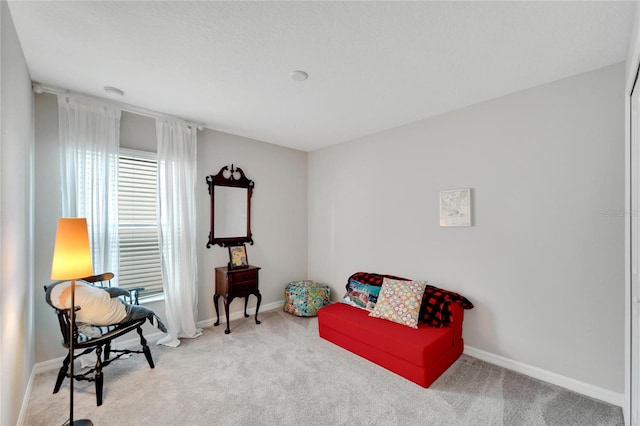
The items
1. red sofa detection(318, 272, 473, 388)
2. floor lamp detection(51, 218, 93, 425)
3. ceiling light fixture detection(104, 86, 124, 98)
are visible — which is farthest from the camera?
ceiling light fixture detection(104, 86, 124, 98)

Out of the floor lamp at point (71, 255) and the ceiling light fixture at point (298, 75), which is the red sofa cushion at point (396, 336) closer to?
the floor lamp at point (71, 255)

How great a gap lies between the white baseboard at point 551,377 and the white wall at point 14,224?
137 inches

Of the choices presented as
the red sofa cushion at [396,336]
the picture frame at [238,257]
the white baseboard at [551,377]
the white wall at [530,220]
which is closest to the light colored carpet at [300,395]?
the white baseboard at [551,377]

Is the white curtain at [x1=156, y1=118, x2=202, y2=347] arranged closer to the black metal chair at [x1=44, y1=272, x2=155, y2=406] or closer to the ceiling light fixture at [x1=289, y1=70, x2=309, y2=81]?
the black metal chair at [x1=44, y1=272, x2=155, y2=406]

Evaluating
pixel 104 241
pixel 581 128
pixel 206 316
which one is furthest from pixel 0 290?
pixel 581 128

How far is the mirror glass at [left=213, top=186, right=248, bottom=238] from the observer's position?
371 centimetres

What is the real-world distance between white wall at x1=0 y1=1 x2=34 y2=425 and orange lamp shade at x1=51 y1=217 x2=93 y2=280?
0.67 feet

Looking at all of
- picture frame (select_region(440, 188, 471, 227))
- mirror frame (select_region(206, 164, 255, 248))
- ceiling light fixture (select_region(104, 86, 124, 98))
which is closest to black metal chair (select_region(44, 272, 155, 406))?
mirror frame (select_region(206, 164, 255, 248))

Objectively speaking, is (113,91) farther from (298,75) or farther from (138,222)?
(298,75)

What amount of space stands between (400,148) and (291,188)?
1.88 metres

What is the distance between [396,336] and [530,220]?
157 centimetres

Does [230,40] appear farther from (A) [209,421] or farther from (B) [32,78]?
(A) [209,421]

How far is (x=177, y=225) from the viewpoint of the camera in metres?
3.18

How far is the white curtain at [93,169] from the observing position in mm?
2533
